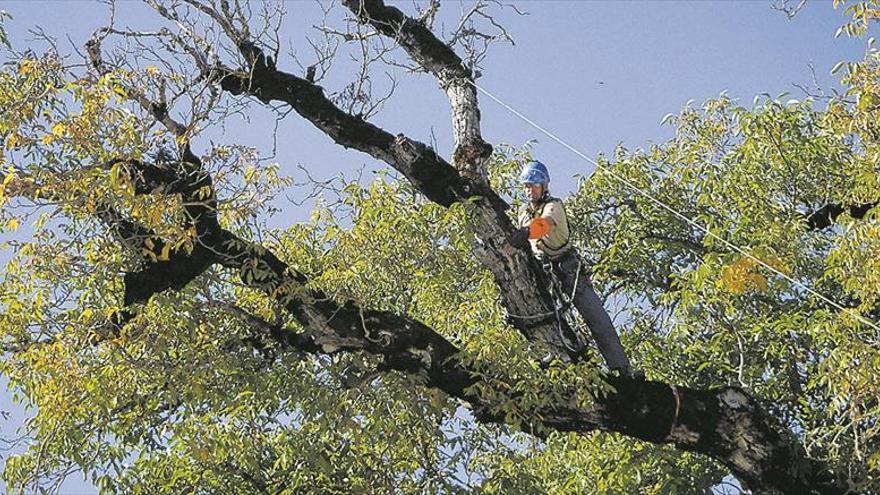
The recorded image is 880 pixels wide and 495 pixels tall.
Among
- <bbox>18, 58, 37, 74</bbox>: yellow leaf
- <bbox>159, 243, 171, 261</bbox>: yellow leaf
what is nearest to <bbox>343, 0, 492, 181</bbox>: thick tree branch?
<bbox>159, 243, 171, 261</bbox>: yellow leaf

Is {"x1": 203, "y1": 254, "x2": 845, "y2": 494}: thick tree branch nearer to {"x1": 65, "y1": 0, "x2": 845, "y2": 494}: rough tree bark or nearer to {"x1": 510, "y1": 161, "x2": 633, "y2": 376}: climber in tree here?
{"x1": 65, "y1": 0, "x2": 845, "y2": 494}: rough tree bark

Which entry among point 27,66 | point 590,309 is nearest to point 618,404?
point 590,309

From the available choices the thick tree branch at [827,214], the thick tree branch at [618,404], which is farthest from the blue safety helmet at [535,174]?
the thick tree branch at [827,214]

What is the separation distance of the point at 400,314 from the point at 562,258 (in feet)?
4.07

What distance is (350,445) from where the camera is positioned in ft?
28.8

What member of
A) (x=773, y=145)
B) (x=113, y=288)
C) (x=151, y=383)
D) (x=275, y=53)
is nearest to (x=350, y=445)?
(x=151, y=383)

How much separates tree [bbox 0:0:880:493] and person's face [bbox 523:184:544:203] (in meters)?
0.44

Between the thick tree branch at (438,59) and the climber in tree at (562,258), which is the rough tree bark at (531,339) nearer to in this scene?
the climber in tree at (562,258)

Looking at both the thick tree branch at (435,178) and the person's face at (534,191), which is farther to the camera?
the thick tree branch at (435,178)

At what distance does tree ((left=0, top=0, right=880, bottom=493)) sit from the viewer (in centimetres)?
758

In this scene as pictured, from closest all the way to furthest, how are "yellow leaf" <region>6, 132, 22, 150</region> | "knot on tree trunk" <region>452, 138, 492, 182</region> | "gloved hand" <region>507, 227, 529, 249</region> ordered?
1. "yellow leaf" <region>6, 132, 22, 150</region>
2. "gloved hand" <region>507, 227, 529, 249</region>
3. "knot on tree trunk" <region>452, 138, 492, 182</region>

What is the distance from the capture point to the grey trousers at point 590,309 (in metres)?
8.62

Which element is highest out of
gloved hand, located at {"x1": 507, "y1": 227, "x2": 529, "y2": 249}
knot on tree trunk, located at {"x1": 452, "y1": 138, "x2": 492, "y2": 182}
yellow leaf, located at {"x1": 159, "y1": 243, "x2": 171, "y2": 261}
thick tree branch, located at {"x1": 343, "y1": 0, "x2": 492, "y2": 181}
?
thick tree branch, located at {"x1": 343, "y1": 0, "x2": 492, "y2": 181}

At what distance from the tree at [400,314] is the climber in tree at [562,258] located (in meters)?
0.16
